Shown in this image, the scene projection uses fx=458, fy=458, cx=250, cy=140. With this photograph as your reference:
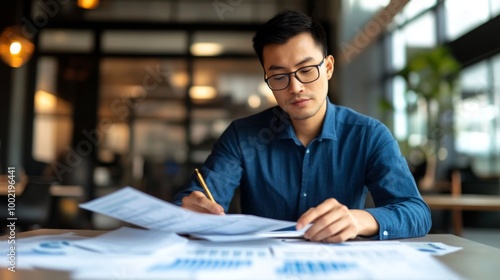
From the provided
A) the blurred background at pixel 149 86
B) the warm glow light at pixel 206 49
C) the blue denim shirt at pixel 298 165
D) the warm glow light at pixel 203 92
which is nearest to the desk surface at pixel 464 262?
the blue denim shirt at pixel 298 165

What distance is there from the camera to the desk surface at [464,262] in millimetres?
600

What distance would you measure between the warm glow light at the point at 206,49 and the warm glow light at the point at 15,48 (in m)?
2.73

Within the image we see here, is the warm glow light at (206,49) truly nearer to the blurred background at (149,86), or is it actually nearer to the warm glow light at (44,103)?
the blurred background at (149,86)

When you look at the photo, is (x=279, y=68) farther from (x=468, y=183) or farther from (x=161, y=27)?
(x=161, y=27)

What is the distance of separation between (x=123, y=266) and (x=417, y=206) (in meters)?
0.75

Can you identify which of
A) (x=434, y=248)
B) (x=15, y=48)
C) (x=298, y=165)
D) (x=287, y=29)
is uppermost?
(x=15, y=48)

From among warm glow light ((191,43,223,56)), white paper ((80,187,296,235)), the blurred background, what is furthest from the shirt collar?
warm glow light ((191,43,223,56))

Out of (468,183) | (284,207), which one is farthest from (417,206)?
(468,183)

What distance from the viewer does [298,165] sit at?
1409mm

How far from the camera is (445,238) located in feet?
3.31

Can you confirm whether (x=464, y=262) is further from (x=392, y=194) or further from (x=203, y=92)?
(x=203, y=92)

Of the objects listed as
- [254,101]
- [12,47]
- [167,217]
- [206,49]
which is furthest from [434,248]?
[206,49]

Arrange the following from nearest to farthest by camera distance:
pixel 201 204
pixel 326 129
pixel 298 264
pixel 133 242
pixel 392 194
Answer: pixel 298 264, pixel 133 242, pixel 201 204, pixel 392 194, pixel 326 129

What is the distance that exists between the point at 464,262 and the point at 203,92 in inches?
253
